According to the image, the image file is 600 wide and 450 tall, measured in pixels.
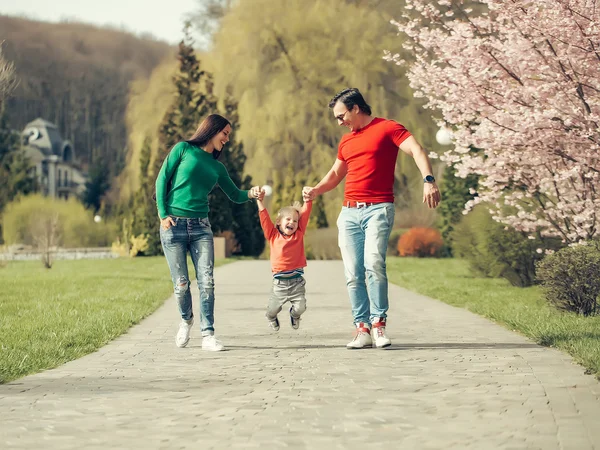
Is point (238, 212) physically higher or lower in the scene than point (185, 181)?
higher

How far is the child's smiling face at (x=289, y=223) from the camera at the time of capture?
1044 centimetres

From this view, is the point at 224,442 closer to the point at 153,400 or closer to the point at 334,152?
the point at 153,400

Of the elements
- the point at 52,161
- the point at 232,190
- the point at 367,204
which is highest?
the point at 52,161

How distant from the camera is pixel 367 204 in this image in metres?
9.35

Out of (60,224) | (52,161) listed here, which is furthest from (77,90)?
(60,224)

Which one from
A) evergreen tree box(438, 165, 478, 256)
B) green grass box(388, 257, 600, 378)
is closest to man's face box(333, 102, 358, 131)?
green grass box(388, 257, 600, 378)

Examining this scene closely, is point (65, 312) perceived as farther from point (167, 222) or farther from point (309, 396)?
point (309, 396)

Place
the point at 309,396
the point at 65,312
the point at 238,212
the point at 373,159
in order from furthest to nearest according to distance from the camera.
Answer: the point at 238,212 < the point at 65,312 < the point at 373,159 < the point at 309,396

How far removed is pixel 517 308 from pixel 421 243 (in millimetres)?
23441

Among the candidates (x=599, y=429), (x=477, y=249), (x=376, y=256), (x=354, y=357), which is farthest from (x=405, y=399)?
(x=477, y=249)

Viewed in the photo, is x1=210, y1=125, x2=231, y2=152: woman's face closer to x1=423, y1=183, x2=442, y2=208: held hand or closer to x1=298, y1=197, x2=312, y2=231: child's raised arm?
x1=298, y1=197, x2=312, y2=231: child's raised arm

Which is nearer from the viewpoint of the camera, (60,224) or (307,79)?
(307,79)

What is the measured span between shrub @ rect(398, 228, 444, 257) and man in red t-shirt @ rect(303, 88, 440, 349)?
90.2ft

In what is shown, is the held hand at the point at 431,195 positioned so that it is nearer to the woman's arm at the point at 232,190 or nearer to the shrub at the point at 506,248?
the woman's arm at the point at 232,190
